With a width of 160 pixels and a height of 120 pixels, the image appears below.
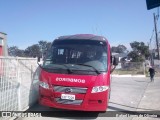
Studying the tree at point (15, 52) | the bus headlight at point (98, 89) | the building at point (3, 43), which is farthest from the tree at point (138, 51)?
the bus headlight at point (98, 89)

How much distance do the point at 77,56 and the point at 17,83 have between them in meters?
2.12

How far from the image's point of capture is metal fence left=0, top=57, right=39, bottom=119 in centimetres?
769

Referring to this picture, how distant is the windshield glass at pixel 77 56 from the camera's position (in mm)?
8992

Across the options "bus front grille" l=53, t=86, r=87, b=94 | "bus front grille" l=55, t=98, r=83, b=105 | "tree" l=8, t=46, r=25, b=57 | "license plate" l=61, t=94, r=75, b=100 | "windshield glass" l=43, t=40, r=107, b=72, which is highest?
"tree" l=8, t=46, r=25, b=57

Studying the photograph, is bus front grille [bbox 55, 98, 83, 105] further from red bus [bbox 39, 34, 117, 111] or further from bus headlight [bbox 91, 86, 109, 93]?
bus headlight [bbox 91, 86, 109, 93]

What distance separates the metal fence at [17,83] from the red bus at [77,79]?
2.30 ft

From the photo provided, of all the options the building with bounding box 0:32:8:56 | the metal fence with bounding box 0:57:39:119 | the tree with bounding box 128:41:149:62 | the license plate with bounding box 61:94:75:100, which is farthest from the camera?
the tree with bounding box 128:41:149:62

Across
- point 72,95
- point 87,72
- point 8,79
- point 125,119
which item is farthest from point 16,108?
point 125,119

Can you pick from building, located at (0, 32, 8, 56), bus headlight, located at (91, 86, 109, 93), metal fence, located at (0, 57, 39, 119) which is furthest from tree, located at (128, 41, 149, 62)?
bus headlight, located at (91, 86, 109, 93)

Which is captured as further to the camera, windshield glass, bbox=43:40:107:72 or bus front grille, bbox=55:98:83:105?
windshield glass, bbox=43:40:107:72

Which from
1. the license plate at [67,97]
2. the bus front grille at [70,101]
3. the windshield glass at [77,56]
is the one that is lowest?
the bus front grille at [70,101]

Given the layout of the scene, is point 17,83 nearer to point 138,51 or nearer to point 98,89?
point 98,89

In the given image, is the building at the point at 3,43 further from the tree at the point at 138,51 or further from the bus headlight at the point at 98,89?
the tree at the point at 138,51

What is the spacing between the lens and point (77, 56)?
9461 millimetres
